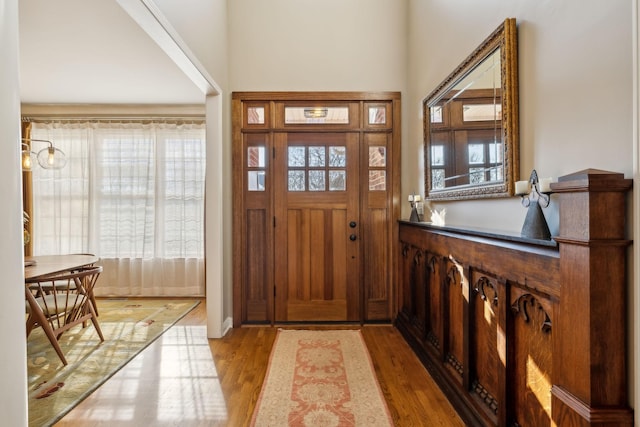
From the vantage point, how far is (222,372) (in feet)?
8.61

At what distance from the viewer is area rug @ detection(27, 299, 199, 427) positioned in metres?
2.25

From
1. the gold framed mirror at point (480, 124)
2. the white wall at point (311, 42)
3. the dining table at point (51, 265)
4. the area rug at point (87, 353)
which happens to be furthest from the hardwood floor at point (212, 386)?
the white wall at point (311, 42)

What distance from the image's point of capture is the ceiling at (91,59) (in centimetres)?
281

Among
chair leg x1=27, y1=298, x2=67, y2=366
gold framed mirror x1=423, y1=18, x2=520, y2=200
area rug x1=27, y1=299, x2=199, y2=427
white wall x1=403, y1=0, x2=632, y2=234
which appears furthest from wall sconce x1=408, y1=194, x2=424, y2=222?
chair leg x1=27, y1=298, x2=67, y2=366

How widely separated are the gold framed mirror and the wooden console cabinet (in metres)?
0.31

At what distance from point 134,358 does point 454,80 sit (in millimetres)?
3205

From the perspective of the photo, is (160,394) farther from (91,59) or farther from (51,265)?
(91,59)

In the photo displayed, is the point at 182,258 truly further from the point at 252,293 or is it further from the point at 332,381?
the point at 332,381

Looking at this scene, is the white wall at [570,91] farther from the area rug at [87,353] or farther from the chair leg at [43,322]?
the chair leg at [43,322]

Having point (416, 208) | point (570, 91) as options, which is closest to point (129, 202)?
point (416, 208)

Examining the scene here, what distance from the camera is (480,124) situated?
2051mm

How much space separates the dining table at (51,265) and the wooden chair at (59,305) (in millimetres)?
53

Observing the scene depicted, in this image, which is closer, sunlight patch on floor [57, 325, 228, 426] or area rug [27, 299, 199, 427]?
sunlight patch on floor [57, 325, 228, 426]

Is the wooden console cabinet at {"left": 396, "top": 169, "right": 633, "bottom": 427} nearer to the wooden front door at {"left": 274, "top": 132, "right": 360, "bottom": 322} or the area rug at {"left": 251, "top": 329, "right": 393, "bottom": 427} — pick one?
the area rug at {"left": 251, "top": 329, "right": 393, "bottom": 427}
